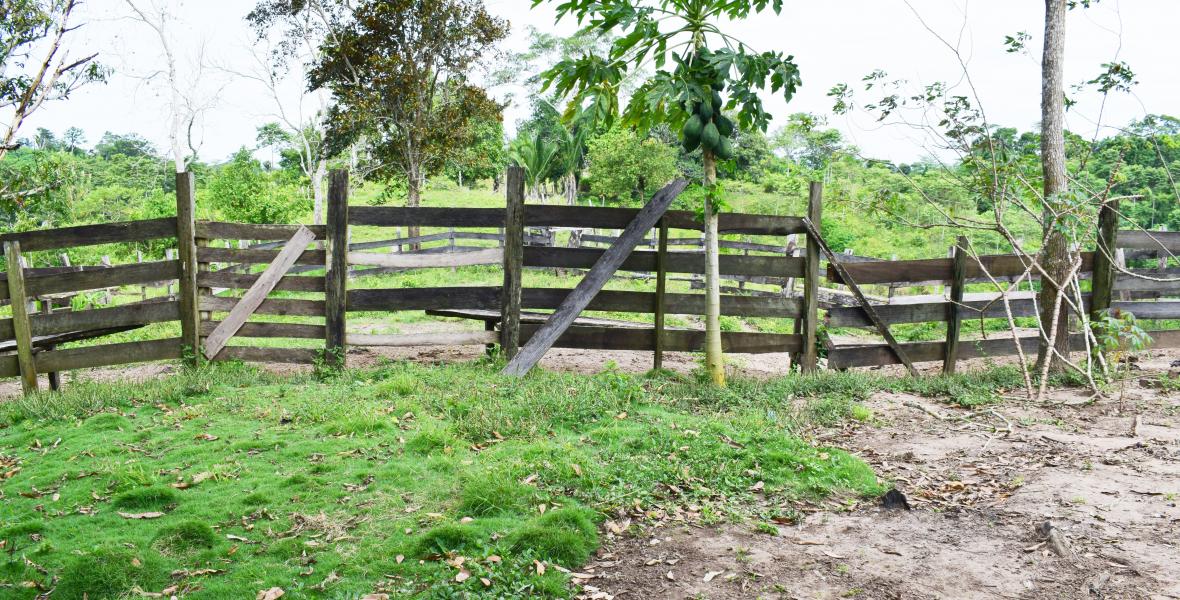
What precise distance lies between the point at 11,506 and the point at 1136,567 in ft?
21.7

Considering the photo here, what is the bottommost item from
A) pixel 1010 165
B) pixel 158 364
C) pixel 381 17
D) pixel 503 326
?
pixel 158 364

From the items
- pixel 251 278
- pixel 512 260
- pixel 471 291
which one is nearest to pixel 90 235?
pixel 251 278

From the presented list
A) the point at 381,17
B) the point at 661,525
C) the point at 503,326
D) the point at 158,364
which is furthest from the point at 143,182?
the point at 661,525

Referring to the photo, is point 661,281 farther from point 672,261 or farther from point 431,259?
point 431,259

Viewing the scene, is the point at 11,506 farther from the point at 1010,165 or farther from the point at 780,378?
the point at 1010,165

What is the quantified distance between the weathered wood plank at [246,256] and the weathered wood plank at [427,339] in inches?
37.9

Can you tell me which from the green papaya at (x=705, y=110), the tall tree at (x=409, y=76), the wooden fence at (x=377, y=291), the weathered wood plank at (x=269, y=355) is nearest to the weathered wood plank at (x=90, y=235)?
the wooden fence at (x=377, y=291)

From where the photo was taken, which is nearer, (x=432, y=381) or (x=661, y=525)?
(x=661, y=525)

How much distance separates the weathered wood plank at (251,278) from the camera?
8.58 m

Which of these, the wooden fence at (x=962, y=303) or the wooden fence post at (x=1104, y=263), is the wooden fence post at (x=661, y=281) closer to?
the wooden fence at (x=962, y=303)

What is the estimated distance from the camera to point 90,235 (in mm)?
8312

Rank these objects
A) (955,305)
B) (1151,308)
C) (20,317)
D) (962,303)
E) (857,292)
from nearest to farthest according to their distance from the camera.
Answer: (20,317), (857,292), (955,305), (962,303), (1151,308)

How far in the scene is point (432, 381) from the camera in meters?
7.90

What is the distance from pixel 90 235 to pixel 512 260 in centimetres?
450
